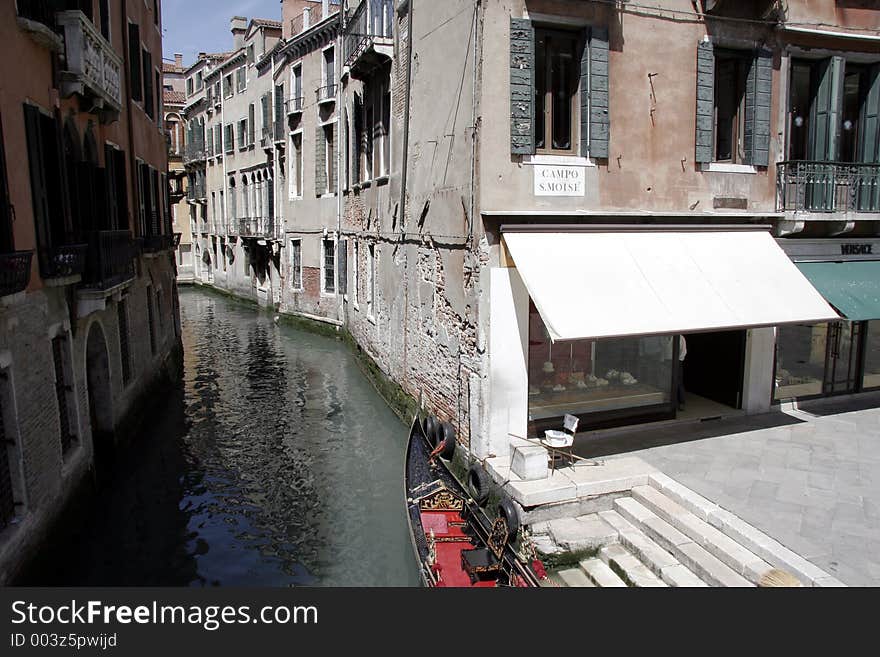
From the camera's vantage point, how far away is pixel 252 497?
1023 centimetres

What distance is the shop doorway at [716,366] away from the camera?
1104 cm

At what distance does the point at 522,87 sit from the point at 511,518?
5347mm

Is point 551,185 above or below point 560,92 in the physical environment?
below

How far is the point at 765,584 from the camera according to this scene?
6141 millimetres

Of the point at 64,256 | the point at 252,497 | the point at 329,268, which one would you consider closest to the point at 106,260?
the point at 64,256

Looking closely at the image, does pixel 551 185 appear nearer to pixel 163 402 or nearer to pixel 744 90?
pixel 744 90

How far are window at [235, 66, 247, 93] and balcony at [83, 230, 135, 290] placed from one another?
72.5ft

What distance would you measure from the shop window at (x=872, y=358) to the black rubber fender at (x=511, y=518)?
309 inches

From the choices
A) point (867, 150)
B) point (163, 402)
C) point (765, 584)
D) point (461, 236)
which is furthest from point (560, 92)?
point (163, 402)

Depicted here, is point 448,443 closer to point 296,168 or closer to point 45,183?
point 45,183

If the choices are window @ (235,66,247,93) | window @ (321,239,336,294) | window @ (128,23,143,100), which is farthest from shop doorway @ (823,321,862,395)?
window @ (235,66,247,93)

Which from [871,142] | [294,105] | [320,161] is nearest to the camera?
[871,142]

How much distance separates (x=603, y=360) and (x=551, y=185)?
2.85 m

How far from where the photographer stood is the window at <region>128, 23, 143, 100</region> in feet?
44.1
